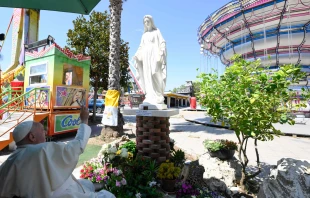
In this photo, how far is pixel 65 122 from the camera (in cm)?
758

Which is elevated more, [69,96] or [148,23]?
[148,23]

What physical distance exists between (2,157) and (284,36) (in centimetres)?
2280

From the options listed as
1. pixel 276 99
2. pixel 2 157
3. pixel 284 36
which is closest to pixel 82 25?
A: pixel 2 157

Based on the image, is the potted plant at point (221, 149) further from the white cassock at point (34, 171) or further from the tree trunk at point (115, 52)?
the tree trunk at point (115, 52)

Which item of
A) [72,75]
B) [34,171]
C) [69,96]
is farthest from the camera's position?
[72,75]

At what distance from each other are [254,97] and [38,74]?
873cm

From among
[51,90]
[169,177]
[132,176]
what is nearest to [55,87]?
[51,90]

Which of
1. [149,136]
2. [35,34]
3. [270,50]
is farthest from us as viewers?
[270,50]

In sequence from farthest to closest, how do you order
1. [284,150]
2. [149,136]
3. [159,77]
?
[284,150] → [159,77] → [149,136]

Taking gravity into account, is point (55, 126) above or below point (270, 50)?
below

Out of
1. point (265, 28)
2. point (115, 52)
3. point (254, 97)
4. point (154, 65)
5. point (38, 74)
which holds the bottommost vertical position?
point (254, 97)

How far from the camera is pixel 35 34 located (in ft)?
45.0

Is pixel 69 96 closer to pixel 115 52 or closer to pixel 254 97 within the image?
pixel 115 52

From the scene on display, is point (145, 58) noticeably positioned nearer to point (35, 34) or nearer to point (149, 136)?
point (149, 136)
